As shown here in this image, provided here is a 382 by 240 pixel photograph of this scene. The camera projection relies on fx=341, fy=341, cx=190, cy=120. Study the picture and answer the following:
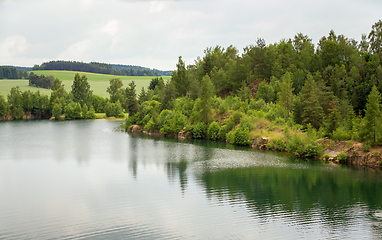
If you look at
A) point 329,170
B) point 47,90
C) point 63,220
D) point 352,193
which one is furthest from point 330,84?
point 47,90

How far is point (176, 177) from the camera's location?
119ft

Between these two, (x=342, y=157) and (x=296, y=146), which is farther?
(x=296, y=146)

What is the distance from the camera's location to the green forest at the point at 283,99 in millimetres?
48500

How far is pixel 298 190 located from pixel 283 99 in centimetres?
3584

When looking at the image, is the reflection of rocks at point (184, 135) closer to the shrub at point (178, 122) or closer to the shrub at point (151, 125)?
the shrub at point (178, 122)

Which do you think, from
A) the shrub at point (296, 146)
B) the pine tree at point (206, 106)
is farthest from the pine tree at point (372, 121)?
the pine tree at point (206, 106)

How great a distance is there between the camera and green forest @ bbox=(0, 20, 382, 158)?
48.5 meters

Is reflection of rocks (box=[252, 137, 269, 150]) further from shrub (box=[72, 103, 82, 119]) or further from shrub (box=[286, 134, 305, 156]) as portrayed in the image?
shrub (box=[72, 103, 82, 119])

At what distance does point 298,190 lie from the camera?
3119cm

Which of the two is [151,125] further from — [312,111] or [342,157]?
[342,157]

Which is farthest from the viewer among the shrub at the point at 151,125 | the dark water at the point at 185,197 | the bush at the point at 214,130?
the shrub at the point at 151,125

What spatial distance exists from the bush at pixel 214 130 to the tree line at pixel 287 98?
0.26ft

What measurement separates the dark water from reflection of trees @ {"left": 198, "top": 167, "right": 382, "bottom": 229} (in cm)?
8

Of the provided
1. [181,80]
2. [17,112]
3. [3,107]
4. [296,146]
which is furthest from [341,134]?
[17,112]
